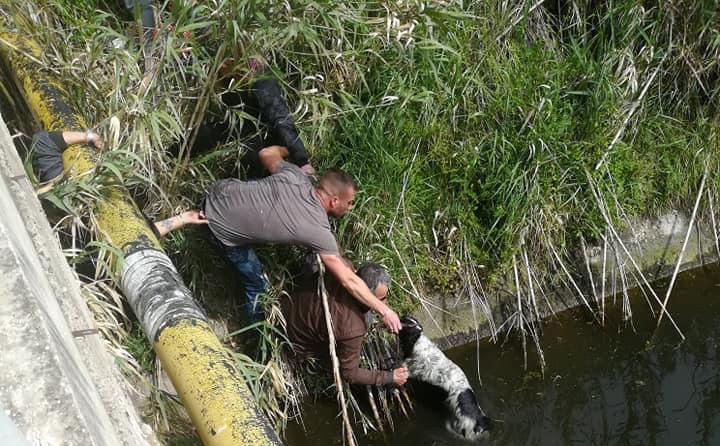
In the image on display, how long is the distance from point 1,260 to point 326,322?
249 cm

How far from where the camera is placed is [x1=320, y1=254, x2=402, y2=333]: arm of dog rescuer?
3.71 meters

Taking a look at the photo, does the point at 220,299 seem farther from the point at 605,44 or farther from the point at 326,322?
the point at 605,44

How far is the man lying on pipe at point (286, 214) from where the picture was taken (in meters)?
3.68

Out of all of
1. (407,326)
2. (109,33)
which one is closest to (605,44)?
(407,326)

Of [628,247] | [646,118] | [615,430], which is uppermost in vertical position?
[646,118]

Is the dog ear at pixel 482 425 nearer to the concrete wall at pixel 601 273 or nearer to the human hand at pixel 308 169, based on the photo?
the concrete wall at pixel 601 273

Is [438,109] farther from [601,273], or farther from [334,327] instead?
[601,273]

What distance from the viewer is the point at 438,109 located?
4387 millimetres

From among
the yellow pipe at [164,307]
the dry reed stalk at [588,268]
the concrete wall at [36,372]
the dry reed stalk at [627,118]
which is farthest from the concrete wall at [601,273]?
the concrete wall at [36,372]

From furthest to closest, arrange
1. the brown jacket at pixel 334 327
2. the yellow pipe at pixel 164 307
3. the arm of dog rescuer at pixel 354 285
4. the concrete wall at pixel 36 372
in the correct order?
the brown jacket at pixel 334 327 < the arm of dog rescuer at pixel 354 285 < the yellow pipe at pixel 164 307 < the concrete wall at pixel 36 372

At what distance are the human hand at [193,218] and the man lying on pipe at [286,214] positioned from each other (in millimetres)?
29

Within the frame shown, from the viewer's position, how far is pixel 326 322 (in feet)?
12.4

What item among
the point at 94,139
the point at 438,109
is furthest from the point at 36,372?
the point at 438,109

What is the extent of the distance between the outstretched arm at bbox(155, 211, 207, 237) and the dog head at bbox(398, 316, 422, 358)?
1312mm
